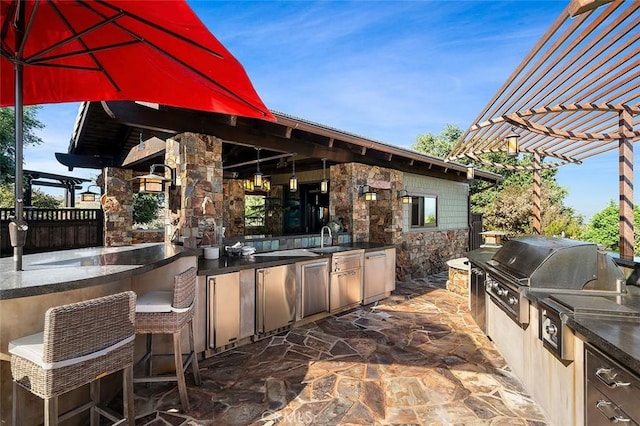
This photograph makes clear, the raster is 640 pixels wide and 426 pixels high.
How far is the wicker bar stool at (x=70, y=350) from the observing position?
4.95 ft

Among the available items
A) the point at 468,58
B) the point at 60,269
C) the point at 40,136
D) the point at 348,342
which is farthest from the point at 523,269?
the point at 40,136

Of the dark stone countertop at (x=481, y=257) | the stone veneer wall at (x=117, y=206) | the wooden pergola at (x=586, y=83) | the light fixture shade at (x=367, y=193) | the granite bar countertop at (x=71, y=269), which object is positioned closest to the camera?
the granite bar countertop at (x=71, y=269)

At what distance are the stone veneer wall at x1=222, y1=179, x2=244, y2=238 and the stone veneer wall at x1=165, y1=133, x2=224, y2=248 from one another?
5086 millimetres

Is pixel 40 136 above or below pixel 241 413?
above

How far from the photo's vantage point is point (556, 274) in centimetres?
256

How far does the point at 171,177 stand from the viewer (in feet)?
13.2

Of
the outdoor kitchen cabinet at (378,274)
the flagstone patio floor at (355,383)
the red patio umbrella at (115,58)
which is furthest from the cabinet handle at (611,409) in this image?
the outdoor kitchen cabinet at (378,274)

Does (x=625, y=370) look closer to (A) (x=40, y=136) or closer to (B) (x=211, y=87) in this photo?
(B) (x=211, y=87)

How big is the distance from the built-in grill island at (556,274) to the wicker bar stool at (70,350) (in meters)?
→ 3.05

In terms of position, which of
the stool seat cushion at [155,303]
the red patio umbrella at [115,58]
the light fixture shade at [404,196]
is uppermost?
the red patio umbrella at [115,58]

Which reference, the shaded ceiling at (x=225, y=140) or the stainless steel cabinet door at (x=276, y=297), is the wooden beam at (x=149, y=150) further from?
the stainless steel cabinet door at (x=276, y=297)

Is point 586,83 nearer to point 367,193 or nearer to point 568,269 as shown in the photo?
point 568,269

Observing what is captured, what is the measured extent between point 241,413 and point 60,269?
178 cm

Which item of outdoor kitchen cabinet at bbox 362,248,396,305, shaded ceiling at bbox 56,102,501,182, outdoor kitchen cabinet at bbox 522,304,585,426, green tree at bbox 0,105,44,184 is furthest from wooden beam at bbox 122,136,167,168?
outdoor kitchen cabinet at bbox 522,304,585,426
